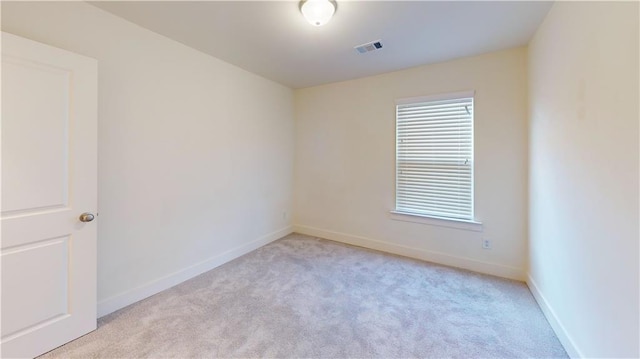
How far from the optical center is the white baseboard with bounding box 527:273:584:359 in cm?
→ 162

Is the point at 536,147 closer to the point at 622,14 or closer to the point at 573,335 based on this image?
the point at 622,14

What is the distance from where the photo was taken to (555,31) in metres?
1.93

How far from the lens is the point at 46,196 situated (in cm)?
167

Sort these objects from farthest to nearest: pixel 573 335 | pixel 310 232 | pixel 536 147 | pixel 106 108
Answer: pixel 310 232 < pixel 536 147 < pixel 106 108 < pixel 573 335

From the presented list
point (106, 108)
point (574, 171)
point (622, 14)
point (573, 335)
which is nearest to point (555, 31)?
point (622, 14)

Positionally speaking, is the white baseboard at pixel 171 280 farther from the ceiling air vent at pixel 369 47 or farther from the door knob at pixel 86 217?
the ceiling air vent at pixel 369 47

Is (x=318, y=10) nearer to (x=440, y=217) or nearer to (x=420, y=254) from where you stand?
(x=440, y=217)

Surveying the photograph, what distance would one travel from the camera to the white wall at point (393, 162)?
274 centimetres

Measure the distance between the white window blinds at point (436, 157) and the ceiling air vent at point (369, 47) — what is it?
90 cm

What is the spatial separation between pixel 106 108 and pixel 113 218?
3.00ft

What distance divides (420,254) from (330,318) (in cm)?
172

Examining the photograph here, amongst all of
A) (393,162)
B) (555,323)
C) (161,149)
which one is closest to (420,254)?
(393,162)

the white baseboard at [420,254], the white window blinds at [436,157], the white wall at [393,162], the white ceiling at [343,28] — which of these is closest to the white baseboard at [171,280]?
the white baseboard at [420,254]

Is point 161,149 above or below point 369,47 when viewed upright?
below
